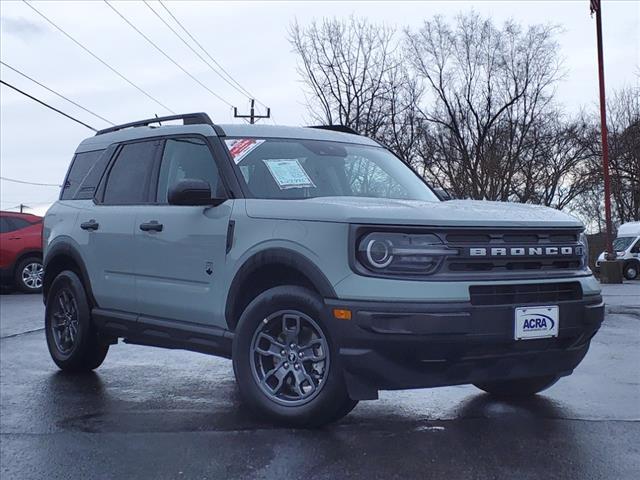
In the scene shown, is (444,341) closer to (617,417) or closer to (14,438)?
(617,417)

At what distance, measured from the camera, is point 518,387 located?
17.6ft

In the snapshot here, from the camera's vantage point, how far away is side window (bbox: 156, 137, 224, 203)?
17.8 ft

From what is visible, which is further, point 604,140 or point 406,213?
point 604,140

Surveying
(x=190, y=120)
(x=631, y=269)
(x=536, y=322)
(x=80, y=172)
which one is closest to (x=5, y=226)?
(x=80, y=172)

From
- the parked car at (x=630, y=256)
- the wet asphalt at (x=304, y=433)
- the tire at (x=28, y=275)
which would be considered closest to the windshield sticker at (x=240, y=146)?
the wet asphalt at (x=304, y=433)

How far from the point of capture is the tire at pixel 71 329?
6.35m

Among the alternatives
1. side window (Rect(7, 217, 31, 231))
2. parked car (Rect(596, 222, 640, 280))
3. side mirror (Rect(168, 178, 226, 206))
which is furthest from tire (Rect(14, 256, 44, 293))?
parked car (Rect(596, 222, 640, 280))

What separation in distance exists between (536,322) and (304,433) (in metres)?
1.45

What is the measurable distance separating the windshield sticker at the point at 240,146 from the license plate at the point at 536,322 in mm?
2188

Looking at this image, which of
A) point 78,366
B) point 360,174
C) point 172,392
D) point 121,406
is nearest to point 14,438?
point 121,406

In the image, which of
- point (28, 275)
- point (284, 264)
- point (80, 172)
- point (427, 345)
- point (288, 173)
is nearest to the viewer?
point (427, 345)

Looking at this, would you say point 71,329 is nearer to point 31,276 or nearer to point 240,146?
point 240,146

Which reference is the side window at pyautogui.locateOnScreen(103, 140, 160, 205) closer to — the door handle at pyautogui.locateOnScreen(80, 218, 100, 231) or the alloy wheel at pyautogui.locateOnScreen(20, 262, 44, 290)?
the door handle at pyautogui.locateOnScreen(80, 218, 100, 231)

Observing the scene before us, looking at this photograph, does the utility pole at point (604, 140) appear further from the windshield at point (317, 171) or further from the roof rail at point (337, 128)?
the windshield at point (317, 171)
